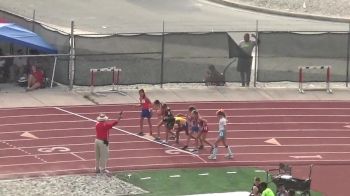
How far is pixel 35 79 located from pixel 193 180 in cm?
1005

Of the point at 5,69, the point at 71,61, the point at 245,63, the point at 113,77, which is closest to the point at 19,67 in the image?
the point at 5,69

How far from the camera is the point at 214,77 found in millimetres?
35031

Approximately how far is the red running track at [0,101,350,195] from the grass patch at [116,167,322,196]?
1.63ft

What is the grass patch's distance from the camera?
24375 mm

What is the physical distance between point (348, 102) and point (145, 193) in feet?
39.2

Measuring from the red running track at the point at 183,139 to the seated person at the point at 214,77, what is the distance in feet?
6.71

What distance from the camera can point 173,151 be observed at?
27625mm

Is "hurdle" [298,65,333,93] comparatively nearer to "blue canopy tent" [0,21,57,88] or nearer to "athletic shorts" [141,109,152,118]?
Answer: "athletic shorts" [141,109,152,118]

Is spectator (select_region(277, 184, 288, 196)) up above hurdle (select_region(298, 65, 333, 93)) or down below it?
below

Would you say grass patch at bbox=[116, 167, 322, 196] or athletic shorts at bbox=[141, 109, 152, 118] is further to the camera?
athletic shorts at bbox=[141, 109, 152, 118]

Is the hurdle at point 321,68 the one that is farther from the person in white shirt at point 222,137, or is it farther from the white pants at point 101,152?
the white pants at point 101,152

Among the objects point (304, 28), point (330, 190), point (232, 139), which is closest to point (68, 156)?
point (232, 139)

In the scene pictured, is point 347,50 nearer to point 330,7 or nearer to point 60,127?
point 60,127

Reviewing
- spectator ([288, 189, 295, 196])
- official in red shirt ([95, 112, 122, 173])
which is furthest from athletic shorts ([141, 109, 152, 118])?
spectator ([288, 189, 295, 196])
